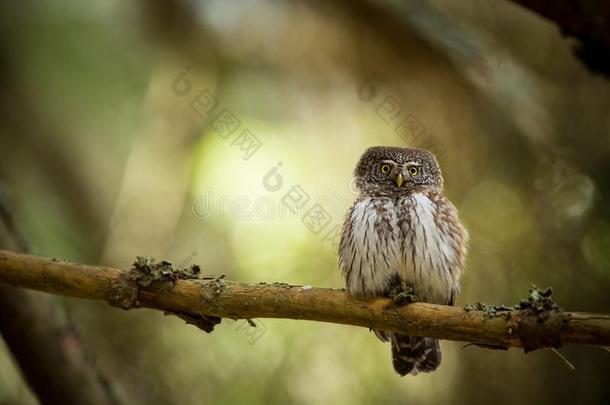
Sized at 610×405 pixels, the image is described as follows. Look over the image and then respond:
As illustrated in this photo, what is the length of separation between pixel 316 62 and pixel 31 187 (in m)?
2.64

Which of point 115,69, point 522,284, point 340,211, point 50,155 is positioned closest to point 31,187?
point 50,155

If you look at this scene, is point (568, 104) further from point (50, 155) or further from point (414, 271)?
point (50, 155)

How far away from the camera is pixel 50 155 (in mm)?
5617

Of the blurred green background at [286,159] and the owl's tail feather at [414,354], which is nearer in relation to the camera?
the owl's tail feather at [414,354]

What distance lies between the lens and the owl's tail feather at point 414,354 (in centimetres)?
430
